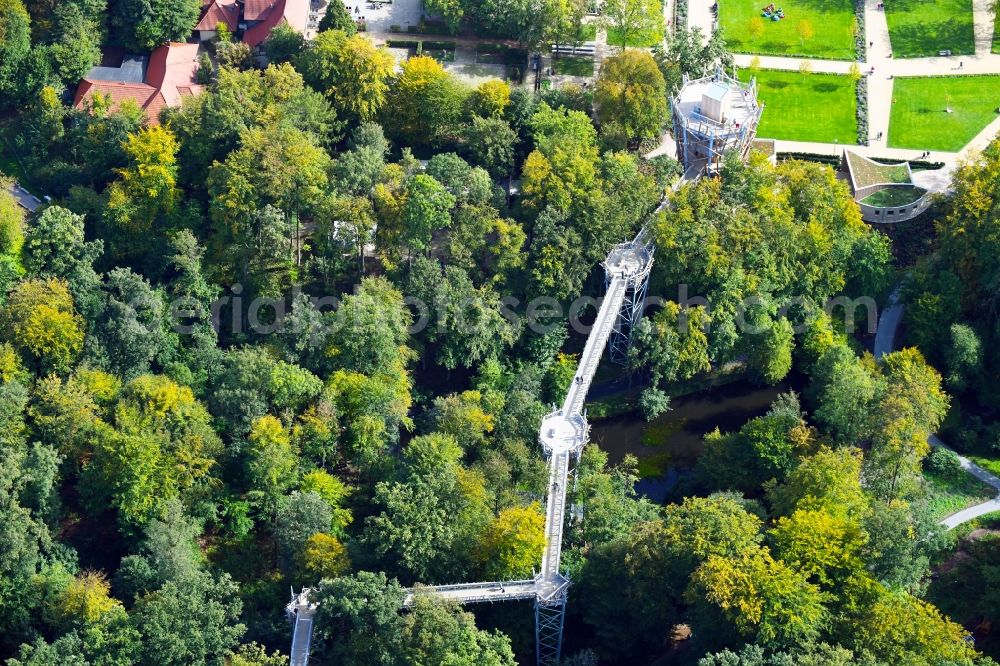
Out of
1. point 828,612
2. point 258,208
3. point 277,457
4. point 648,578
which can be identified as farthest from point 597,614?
point 258,208

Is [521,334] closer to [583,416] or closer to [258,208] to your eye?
[583,416]

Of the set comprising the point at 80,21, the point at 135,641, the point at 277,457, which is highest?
the point at 80,21

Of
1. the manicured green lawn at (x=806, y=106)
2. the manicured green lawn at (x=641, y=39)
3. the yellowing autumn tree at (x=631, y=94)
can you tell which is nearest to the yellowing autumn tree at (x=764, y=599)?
the yellowing autumn tree at (x=631, y=94)

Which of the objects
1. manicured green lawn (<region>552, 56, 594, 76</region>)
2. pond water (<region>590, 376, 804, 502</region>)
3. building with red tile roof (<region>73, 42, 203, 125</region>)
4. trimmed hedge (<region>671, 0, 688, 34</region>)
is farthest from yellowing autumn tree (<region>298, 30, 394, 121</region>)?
pond water (<region>590, 376, 804, 502</region>)

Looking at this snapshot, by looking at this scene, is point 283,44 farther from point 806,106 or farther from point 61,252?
point 806,106

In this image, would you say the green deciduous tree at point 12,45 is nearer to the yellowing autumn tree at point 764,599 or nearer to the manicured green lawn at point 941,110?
the manicured green lawn at point 941,110

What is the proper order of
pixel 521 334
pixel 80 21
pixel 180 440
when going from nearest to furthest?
pixel 180 440
pixel 521 334
pixel 80 21

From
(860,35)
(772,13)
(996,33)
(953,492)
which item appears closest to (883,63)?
(860,35)
